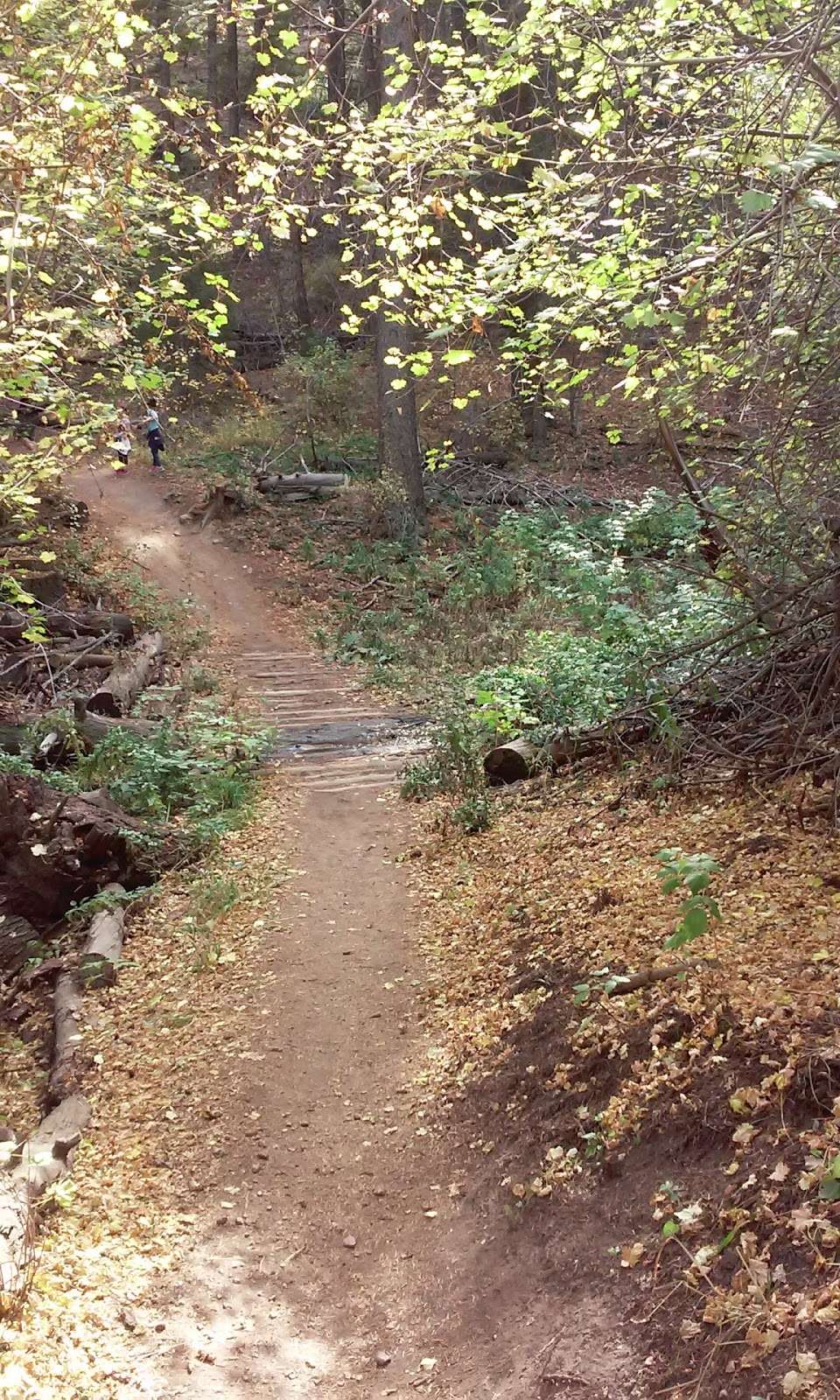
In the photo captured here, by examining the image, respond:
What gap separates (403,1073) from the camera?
543cm

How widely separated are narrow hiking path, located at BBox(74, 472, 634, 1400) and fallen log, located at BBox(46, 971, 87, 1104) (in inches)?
46.6

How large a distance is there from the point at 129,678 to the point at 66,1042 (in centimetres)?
641

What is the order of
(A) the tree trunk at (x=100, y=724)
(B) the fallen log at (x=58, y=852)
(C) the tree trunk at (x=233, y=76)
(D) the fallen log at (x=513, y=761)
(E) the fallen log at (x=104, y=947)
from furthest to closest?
(C) the tree trunk at (x=233, y=76) → (A) the tree trunk at (x=100, y=724) → (D) the fallen log at (x=513, y=761) → (B) the fallen log at (x=58, y=852) → (E) the fallen log at (x=104, y=947)

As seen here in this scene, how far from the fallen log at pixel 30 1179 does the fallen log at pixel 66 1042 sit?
198mm

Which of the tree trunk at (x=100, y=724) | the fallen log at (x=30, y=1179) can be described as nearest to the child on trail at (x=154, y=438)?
the tree trunk at (x=100, y=724)

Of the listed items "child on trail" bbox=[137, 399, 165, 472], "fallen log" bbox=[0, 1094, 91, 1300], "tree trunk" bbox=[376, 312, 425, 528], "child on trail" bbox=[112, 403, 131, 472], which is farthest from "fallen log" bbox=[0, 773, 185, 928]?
"child on trail" bbox=[137, 399, 165, 472]

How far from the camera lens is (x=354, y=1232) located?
4.44 m

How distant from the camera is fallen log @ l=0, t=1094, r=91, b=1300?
405 cm

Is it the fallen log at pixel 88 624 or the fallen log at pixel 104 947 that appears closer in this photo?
the fallen log at pixel 104 947

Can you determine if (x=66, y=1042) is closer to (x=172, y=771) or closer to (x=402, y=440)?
(x=172, y=771)

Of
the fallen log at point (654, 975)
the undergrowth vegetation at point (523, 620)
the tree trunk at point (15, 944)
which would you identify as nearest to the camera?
the fallen log at point (654, 975)

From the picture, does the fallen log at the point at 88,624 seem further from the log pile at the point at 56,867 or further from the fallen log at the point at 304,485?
the fallen log at the point at 304,485

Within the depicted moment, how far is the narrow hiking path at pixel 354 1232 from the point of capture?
3510mm

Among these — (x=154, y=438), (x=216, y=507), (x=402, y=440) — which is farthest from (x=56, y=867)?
(x=154, y=438)
